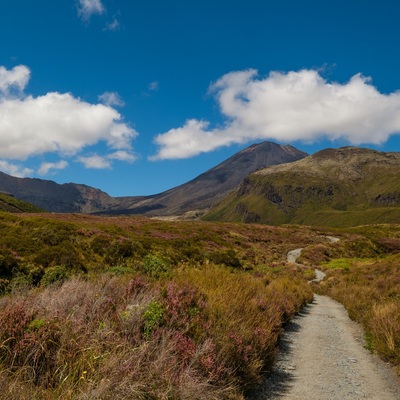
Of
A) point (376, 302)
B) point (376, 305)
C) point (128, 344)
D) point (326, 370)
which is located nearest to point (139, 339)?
point (128, 344)

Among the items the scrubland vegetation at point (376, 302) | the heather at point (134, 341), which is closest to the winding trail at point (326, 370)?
the scrubland vegetation at point (376, 302)

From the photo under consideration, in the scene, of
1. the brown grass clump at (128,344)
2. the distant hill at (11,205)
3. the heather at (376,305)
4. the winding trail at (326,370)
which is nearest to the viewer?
the brown grass clump at (128,344)

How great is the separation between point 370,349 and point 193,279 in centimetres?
642

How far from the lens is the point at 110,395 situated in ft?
12.4

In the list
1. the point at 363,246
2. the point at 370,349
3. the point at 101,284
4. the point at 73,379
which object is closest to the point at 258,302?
the point at 370,349

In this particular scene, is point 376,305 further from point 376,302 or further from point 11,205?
point 11,205

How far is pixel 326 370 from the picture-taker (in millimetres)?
8812

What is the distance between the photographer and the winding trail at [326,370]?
284 inches

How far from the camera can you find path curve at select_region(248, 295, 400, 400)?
7.21m

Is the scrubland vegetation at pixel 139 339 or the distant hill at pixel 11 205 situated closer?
the scrubland vegetation at pixel 139 339

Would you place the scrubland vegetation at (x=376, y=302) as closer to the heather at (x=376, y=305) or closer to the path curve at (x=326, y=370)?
the heather at (x=376, y=305)

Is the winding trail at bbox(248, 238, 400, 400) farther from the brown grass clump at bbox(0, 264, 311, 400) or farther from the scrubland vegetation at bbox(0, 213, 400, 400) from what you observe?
the brown grass clump at bbox(0, 264, 311, 400)

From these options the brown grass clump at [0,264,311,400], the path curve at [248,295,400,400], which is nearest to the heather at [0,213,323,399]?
the brown grass clump at [0,264,311,400]

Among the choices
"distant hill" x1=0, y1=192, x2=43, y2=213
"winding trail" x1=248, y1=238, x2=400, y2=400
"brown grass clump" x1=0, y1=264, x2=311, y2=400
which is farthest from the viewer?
"distant hill" x1=0, y1=192, x2=43, y2=213
